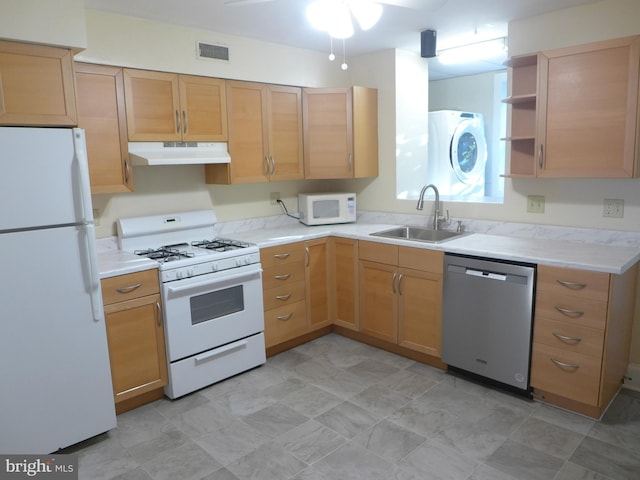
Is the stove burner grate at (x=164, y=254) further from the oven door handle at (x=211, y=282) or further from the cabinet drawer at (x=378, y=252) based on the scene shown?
the cabinet drawer at (x=378, y=252)

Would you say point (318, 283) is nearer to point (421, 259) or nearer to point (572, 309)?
point (421, 259)

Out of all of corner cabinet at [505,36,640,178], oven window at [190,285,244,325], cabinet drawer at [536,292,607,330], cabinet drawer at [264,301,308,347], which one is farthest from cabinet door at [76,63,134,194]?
cabinet drawer at [536,292,607,330]

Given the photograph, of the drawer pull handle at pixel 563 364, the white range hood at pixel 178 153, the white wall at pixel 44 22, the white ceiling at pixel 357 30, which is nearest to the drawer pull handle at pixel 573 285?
the drawer pull handle at pixel 563 364

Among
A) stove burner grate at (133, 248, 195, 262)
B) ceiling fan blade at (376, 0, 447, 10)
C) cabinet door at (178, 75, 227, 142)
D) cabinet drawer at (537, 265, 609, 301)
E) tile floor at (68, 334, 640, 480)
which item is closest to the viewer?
ceiling fan blade at (376, 0, 447, 10)

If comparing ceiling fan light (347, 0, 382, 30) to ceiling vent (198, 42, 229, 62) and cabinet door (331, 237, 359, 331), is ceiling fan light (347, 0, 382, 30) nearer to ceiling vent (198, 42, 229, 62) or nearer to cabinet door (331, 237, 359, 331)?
ceiling vent (198, 42, 229, 62)

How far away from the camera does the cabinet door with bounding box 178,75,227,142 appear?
3.20m

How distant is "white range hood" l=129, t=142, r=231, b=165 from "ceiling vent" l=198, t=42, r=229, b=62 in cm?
63

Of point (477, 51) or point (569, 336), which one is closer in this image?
point (569, 336)

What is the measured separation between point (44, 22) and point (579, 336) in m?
3.19

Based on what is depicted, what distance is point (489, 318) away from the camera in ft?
9.35

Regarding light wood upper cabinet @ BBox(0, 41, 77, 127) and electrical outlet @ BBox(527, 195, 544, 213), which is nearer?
light wood upper cabinet @ BBox(0, 41, 77, 127)

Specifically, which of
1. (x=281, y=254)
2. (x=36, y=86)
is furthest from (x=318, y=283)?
(x=36, y=86)

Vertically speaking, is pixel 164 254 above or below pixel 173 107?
below

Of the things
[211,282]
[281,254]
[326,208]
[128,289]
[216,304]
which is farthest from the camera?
[326,208]
